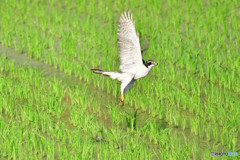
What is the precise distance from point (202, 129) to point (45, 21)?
4907 millimetres

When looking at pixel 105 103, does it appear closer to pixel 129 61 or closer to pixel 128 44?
pixel 129 61

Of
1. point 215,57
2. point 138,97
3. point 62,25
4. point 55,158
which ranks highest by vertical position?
point 62,25

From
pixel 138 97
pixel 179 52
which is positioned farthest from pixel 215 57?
pixel 138 97

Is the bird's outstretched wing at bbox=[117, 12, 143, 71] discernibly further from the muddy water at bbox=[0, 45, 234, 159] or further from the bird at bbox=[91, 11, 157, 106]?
the muddy water at bbox=[0, 45, 234, 159]

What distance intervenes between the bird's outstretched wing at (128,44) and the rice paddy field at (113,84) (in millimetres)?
575

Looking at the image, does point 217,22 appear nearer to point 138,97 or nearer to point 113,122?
point 138,97

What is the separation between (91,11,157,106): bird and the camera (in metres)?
5.34

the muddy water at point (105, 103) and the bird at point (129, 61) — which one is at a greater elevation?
the bird at point (129, 61)

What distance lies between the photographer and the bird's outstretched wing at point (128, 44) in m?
5.36

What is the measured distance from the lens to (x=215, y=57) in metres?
7.37

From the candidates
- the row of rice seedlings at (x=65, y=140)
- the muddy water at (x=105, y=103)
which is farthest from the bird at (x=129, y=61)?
the row of rice seedlings at (x=65, y=140)

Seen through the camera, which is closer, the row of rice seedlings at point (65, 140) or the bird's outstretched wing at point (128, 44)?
the row of rice seedlings at point (65, 140)

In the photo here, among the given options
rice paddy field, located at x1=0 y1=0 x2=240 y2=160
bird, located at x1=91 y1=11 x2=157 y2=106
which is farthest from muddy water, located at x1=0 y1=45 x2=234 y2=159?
bird, located at x1=91 y1=11 x2=157 y2=106

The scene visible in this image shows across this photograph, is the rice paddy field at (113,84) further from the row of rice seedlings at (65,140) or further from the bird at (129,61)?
the bird at (129,61)
